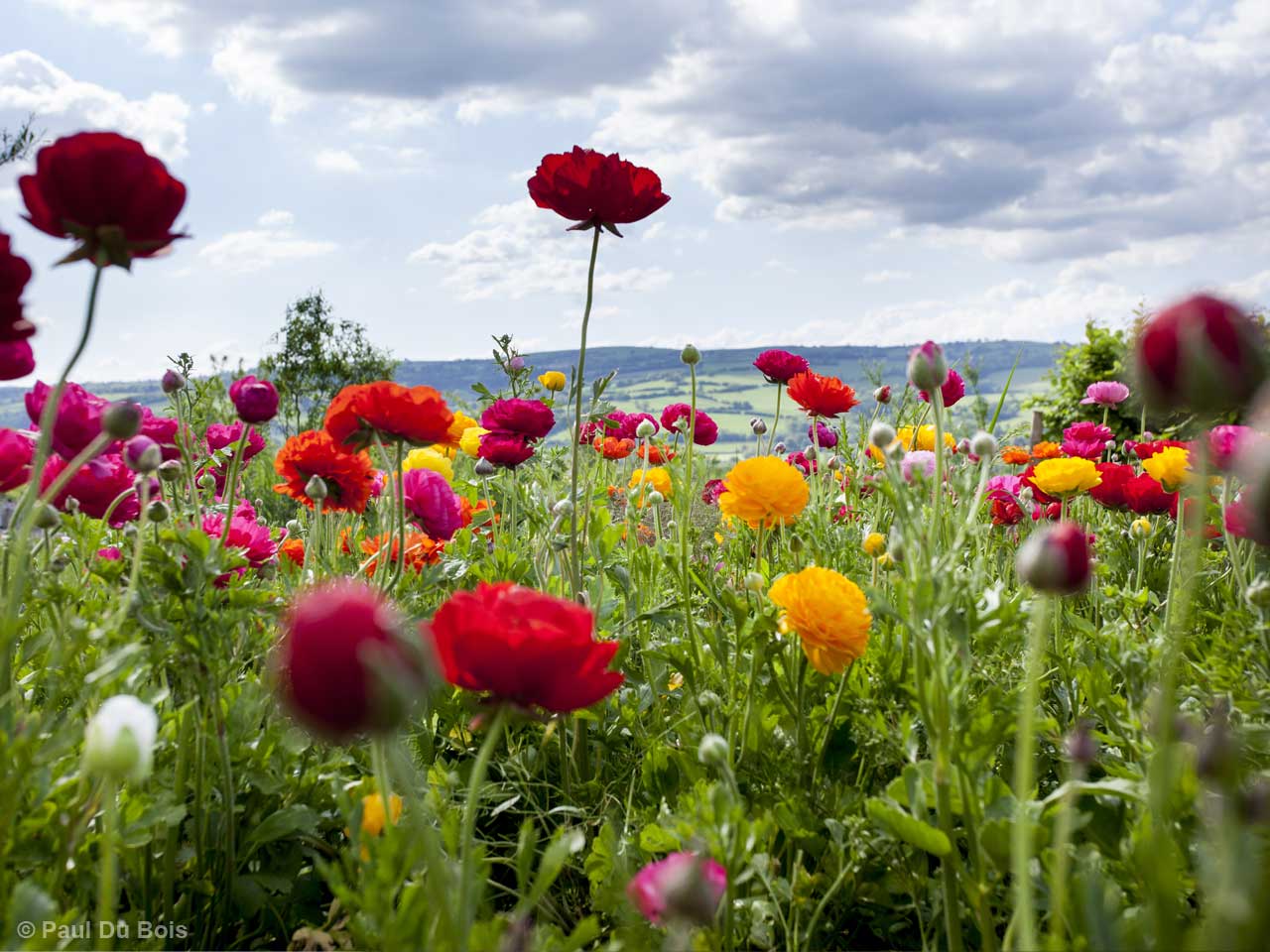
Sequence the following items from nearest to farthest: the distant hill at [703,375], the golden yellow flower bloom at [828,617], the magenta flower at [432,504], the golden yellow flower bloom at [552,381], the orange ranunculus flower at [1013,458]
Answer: the golden yellow flower bloom at [828,617], the magenta flower at [432,504], the golden yellow flower bloom at [552,381], the orange ranunculus flower at [1013,458], the distant hill at [703,375]

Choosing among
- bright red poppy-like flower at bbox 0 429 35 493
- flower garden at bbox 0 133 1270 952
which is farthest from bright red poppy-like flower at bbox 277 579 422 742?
bright red poppy-like flower at bbox 0 429 35 493

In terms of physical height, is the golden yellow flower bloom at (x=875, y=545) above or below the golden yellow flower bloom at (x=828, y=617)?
above

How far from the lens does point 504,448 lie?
1985mm

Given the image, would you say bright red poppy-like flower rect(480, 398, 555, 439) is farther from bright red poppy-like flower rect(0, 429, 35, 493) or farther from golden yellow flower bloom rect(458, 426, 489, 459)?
bright red poppy-like flower rect(0, 429, 35, 493)

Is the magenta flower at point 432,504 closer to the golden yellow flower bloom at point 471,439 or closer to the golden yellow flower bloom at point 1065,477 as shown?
the golden yellow flower bloom at point 471,439

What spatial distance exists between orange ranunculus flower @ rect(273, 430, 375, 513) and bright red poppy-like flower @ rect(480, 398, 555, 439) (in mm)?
338

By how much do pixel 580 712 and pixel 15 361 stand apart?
936mm

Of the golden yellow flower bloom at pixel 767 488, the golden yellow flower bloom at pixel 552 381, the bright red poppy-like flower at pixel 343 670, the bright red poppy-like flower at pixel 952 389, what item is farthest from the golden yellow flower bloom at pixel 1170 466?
the bright red poppy-like flower at pixel 343 670

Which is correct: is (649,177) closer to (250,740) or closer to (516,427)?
(516,427)

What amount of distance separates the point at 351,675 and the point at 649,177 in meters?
1.24

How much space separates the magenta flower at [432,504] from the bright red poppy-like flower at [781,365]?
1.02 meters

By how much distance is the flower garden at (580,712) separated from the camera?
663 millimetres

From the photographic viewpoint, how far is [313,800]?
4.19ft

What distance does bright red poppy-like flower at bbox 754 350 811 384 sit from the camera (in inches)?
96.0
